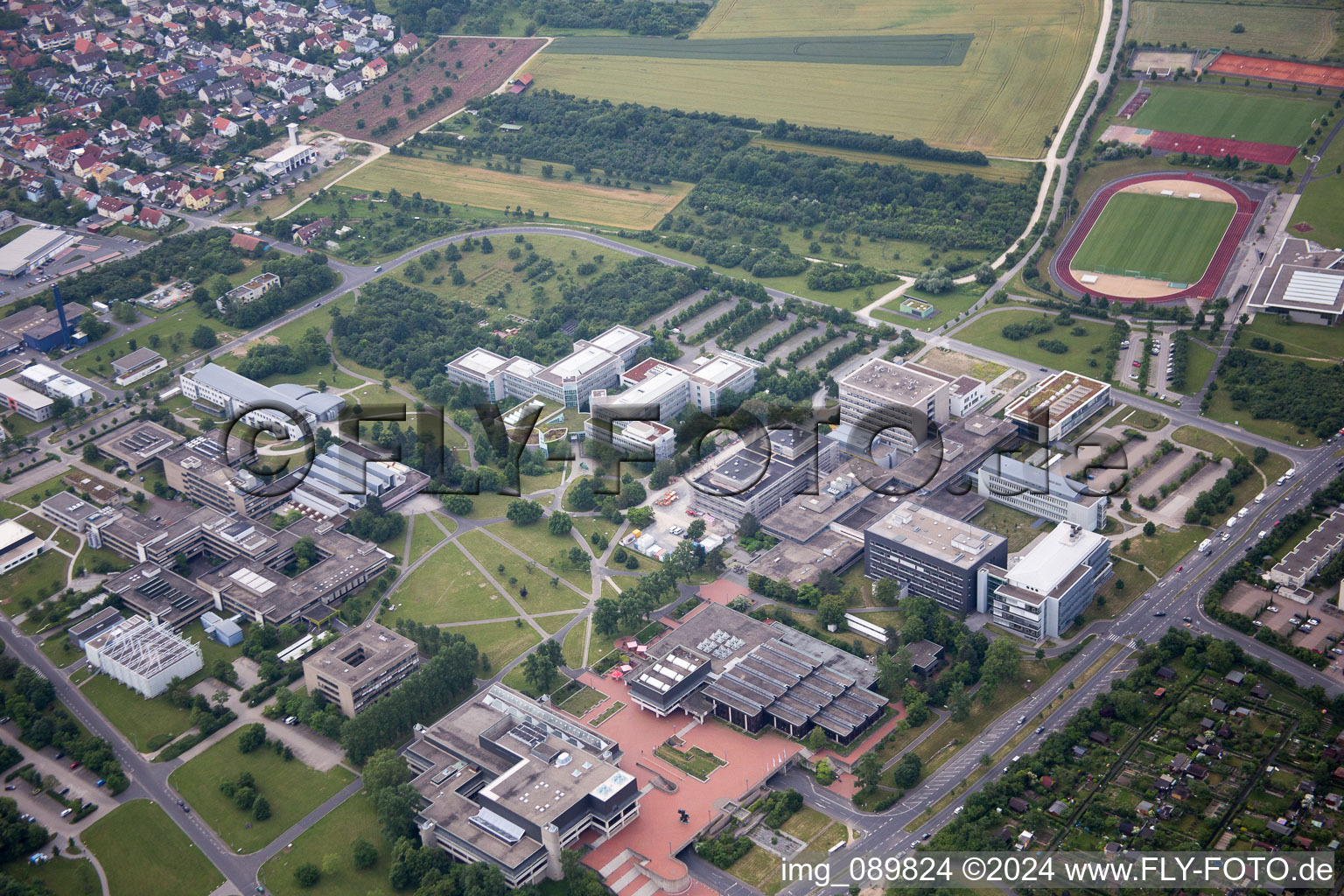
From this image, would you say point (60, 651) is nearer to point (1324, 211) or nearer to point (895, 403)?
point (895, 403)

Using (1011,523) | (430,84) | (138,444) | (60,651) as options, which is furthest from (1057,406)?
(430,84)

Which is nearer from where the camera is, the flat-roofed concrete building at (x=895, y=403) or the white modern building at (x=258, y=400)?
the flat-roofed concrete building at (x=895, y=403)

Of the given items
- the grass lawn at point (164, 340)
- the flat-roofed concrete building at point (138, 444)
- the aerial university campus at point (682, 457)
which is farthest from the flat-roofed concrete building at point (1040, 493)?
the grass lawn at point (164, 340)

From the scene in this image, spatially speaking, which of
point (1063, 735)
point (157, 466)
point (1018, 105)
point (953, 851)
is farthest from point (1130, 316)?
point (157, 466)

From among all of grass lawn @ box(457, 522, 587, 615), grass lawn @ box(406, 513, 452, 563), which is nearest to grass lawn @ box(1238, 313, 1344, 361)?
grass lawn @ box(457, 522, 587, 615)

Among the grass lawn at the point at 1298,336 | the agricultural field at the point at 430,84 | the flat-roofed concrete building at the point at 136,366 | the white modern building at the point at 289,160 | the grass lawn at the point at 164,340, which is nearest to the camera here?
the grass lawn at the point at 1298,336

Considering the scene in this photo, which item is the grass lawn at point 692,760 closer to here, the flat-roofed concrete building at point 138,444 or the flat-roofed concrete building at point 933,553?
the flat-roofed concrete building at point 933,553
